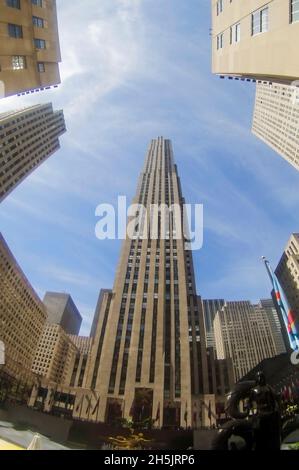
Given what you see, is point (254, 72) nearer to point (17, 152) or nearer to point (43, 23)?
point (43, 23)

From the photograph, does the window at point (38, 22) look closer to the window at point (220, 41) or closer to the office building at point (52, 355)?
the window at point (220, 41)

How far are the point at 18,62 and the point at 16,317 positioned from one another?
10616 cm

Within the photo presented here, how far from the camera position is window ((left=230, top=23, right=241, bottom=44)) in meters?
22.4

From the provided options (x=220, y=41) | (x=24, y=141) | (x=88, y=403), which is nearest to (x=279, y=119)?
(x=220, y=41)

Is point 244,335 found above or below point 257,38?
below

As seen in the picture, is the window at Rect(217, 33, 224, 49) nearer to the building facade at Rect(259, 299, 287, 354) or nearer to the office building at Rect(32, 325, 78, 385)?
the office building at Rect(32, 325, 78, 385)

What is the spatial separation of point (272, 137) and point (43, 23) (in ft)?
304

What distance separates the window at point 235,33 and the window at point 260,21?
2.25m

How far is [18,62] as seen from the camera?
827 inches

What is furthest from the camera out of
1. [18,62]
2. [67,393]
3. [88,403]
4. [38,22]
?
[67,393]

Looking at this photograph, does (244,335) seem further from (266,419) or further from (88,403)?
(266,419)

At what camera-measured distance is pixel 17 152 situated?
82875 mm

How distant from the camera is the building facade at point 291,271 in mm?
102125

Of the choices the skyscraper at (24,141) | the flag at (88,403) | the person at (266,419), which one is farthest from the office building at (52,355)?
the person at (266,419)
